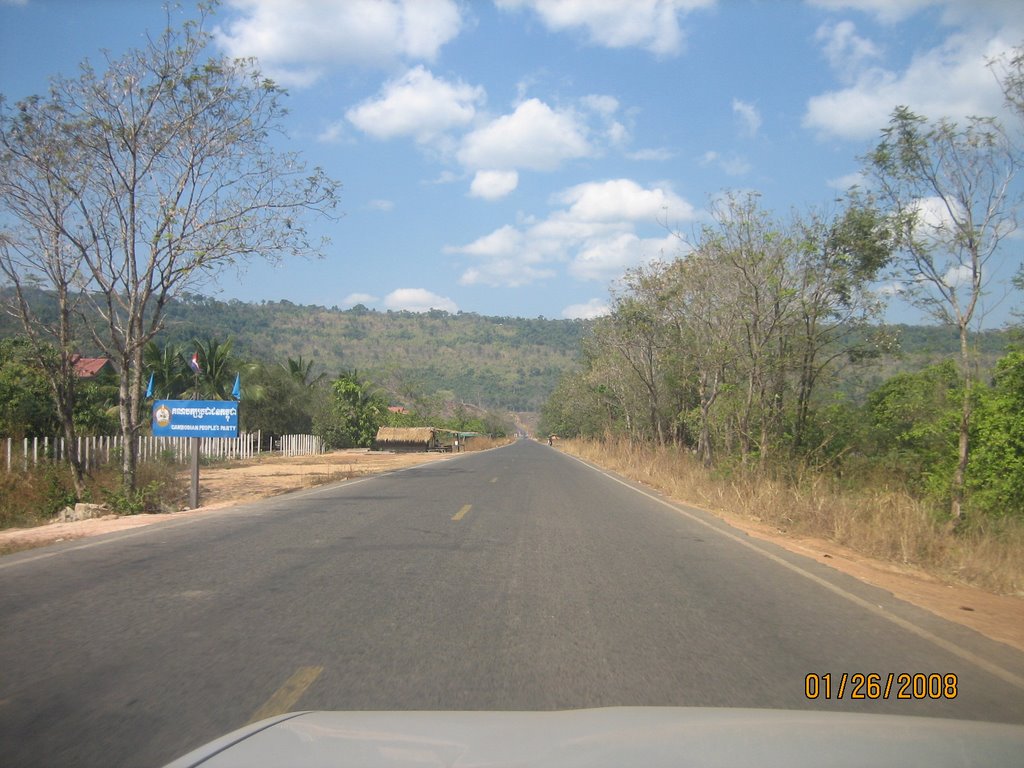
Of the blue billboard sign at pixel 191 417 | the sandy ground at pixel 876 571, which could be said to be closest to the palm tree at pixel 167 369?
the sandy ground at pixel 876 571

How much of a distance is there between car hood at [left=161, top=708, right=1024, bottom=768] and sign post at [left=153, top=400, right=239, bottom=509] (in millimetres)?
13992

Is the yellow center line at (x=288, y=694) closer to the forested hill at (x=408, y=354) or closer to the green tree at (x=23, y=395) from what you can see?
the green tree at (x=23, y=395)

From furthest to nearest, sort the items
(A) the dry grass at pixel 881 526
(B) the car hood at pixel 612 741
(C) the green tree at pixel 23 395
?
1. (C) the green tree at pixel 23 395
2. (A) the dry grass at pixel 881 526
3. (B) the car hood at pixel 612 741

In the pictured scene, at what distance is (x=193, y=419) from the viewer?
16.7 meters

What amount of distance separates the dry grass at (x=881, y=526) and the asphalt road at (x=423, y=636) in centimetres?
141

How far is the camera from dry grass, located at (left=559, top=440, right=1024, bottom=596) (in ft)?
29.5

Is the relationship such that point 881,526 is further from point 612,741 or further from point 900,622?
point 612,741

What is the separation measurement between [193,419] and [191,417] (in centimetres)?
6

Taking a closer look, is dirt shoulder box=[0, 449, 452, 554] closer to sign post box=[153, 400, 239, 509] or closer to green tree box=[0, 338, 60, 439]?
sign post box=[153, 400, 239, 509]

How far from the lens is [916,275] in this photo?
14156 millimetres

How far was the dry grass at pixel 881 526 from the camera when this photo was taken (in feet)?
29.5

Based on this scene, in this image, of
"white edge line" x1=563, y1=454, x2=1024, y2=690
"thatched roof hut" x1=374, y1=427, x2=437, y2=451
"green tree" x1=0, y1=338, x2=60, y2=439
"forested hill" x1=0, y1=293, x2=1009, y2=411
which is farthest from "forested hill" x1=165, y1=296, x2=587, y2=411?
"white edge line" x1=563, y1=454, x2=1024, y2=690

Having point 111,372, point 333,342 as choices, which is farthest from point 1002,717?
point 333,342
